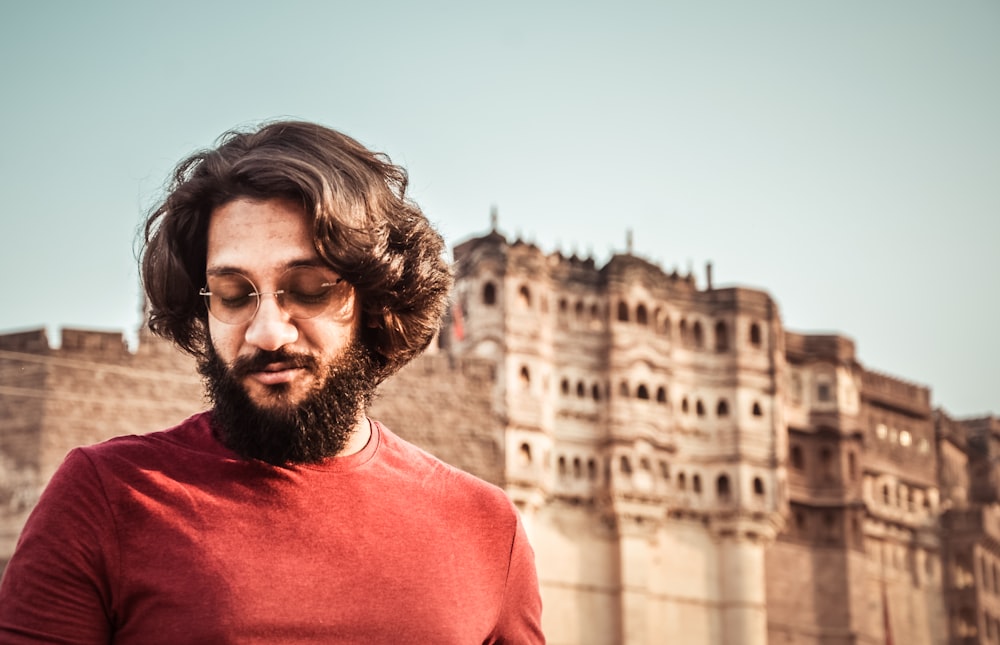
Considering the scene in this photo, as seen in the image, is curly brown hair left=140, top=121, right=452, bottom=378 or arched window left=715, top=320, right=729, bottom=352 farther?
arched window left=715, top=320, right=729, bottom=352

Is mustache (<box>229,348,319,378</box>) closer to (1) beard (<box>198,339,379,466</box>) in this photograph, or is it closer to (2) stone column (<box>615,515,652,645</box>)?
(1) beard (<box>198,339,379,466</box>)

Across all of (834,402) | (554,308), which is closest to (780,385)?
(834,402)

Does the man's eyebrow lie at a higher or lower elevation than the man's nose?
higher

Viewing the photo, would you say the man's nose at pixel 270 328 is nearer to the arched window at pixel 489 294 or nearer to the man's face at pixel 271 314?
the man's face at pixel 271 314

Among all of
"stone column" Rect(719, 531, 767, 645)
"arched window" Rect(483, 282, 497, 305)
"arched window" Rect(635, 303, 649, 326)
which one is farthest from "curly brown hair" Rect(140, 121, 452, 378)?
"arched window" Rect(635, 303, 649, 326)

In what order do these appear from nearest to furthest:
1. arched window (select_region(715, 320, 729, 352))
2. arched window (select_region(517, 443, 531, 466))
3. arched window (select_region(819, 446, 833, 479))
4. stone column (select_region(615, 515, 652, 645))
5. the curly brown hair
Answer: the curly brown hair < stone column (select_region(615, 515, 652, 645)) < arched window (select_region(517, 443, 531, 466)) < arched window (select_region(715, 320, 729, 352)) < arched window (select_region(819, 446, 833, 479))

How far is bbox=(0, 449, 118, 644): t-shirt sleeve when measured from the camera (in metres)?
1.34

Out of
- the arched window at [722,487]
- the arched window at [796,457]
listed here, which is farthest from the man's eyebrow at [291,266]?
the arched window at [796,457]

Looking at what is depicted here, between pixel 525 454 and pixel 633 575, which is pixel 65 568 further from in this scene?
pixel 633 575

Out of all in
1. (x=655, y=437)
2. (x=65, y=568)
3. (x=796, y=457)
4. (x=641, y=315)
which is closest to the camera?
(x=65, y=568)

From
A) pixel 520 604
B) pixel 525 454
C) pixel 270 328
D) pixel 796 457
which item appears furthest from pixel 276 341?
pixel 796 457

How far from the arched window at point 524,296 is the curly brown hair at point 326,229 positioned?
25.0 meters

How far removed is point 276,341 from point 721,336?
28.5 meters

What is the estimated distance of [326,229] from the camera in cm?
155
